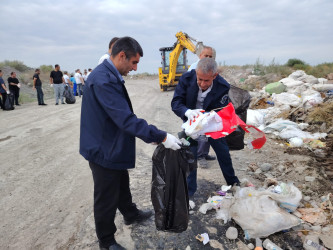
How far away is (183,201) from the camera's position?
2156mm

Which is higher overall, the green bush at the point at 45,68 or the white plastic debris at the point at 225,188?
the green bush at the point at 45,68

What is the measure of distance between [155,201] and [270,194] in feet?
3.98

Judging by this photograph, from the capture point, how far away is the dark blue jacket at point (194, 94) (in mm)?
2736

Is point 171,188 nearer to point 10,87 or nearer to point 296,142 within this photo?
point 296,142

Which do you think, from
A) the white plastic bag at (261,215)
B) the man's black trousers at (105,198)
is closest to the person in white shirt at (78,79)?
the man's black trousers at (105,198)

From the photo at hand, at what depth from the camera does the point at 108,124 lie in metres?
1.90

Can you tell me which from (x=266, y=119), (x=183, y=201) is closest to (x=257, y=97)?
(x=266, y=119)

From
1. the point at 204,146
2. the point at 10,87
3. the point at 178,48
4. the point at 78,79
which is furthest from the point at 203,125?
the point at 78,79

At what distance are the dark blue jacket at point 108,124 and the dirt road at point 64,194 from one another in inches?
40.3

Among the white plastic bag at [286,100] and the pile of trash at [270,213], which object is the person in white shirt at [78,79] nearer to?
the white plastic bag at [286,100]

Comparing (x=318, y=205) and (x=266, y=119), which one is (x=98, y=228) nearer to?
(x=318, y=205)

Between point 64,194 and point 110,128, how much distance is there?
1.93m

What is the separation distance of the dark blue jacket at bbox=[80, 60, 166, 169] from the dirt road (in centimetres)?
102

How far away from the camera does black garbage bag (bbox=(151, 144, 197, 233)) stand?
2.16 metres
